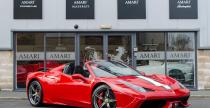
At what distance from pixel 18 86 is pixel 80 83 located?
292 inches

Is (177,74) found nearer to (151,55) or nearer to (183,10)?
(151,55)

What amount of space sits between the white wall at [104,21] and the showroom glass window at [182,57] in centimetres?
42

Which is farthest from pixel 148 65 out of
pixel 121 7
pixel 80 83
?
pixel 80 83

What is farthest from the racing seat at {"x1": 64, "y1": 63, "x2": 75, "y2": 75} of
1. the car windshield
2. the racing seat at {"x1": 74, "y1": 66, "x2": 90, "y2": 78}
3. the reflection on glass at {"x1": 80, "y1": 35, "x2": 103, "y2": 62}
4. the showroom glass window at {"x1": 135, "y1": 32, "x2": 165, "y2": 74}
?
the showroom glass window at {"x1": 135, "y1": 32, "x2": 165, "y2": 74}

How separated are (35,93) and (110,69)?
2.51 m

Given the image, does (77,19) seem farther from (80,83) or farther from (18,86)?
(80,83)

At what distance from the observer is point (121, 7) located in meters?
17.7

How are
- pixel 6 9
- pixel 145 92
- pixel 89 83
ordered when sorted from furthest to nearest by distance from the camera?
pixel 6 9, pixel 89 83, pixel 145 92

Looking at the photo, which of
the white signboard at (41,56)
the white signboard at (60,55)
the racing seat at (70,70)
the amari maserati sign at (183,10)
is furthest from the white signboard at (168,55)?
the racing seat at (70,70)

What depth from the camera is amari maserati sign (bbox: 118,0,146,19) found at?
1767 cm

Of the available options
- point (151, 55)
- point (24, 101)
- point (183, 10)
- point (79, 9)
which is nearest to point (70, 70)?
point (24, 101)

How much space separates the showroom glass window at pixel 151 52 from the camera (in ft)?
58.6

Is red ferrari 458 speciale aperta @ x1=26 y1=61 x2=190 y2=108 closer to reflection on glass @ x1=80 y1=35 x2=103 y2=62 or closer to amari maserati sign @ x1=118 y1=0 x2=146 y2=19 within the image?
reflection on glass @ x1=80 y1=35 x2=103 y2=62

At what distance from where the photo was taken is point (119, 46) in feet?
58.9
